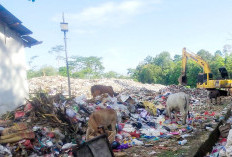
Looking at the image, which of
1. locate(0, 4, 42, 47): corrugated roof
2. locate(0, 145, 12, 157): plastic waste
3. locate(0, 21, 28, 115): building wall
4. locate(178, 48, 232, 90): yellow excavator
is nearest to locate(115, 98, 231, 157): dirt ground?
locate(0, 145, 12, 157): plastic waste

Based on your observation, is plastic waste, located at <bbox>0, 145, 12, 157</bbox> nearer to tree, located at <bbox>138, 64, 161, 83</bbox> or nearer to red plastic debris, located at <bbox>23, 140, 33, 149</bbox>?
red plastic debris, located at <bbox>23, 140, 33, 149</bbox>

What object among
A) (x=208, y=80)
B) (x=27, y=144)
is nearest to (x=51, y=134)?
(x=27, y=144)

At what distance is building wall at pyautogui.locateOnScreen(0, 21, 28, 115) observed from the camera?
7812 mm

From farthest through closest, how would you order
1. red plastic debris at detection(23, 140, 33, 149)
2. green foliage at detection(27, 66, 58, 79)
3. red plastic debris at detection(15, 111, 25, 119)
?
1. green foliage at detection(27, 66, 58, 79)
2. red plastic debris at detection(15, 111, 25, 119)
3. red plastic debris at detection(23, 140, 33, 149)

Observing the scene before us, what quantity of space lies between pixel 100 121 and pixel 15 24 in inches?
186

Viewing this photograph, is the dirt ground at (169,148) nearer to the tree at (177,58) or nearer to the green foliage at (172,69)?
the green foliage at (172,69)

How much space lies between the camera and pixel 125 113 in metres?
8.26

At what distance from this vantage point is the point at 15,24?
8211 mm

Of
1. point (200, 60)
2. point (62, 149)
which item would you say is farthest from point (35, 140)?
point (200, 60)

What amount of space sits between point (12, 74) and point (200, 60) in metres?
13.8

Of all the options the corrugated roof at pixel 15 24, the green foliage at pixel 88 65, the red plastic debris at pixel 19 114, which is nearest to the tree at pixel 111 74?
the green foliage at pixel 88 65

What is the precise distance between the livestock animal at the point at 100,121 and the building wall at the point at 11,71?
3.32 metres

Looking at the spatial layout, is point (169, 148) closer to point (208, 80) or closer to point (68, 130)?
point (68, 130)

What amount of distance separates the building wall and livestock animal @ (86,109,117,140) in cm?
332
